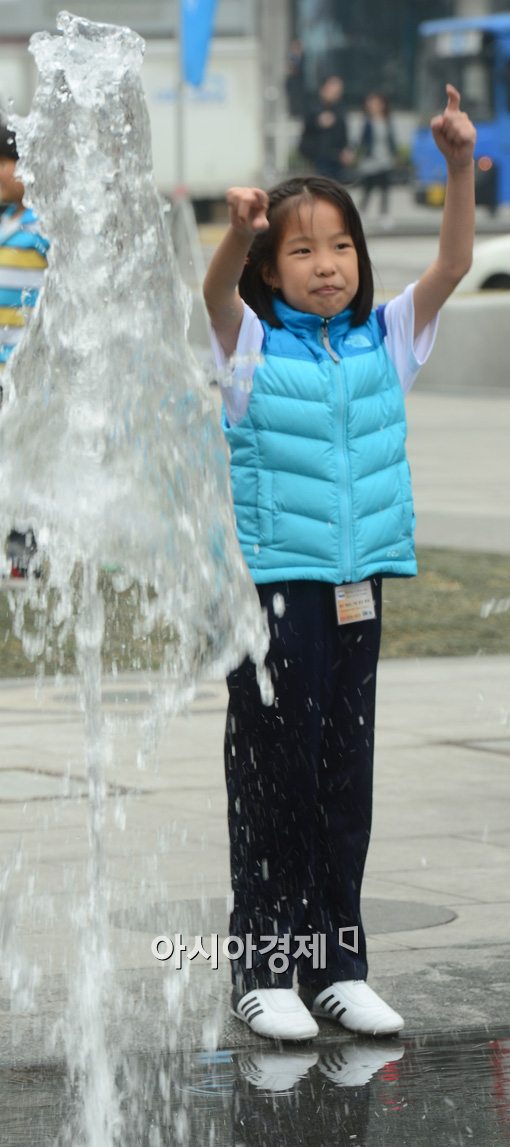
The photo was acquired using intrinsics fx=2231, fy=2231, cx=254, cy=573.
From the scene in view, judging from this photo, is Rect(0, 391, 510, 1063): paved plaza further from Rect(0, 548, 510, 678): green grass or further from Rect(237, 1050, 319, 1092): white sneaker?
Rect(0, 548, 510, 678): green grass

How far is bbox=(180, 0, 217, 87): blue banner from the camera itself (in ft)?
72.4

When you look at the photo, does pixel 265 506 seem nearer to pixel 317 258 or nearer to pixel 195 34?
pixel 317 258

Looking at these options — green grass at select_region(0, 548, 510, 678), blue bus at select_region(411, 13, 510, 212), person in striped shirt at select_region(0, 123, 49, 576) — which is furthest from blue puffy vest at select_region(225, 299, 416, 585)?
blue bus at select_region(411, 13, 510, 212)

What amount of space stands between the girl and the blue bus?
3032cm

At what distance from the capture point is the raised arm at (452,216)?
14.4ft

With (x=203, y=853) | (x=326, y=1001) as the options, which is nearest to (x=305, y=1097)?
(x=326, y=1001)

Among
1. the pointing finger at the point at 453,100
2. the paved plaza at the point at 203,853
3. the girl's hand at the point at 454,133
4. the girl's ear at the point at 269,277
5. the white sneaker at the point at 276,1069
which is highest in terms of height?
the pointing finger at the point at 453,100

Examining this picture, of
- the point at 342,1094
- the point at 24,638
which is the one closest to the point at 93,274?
the point at 342,1094

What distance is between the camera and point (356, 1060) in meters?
4.35

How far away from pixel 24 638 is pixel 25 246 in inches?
69.2

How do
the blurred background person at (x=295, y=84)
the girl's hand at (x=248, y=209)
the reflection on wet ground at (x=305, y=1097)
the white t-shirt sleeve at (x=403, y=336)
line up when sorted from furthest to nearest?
the blurred background person at (x=295, y=84), the white t-shirt sleeve at (x=403, y=336), the girl's hand at (x=248, y=209), the reflection on wet ground at (x=305, y=1097)

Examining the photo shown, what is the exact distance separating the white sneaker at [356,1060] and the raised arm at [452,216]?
1.45 m

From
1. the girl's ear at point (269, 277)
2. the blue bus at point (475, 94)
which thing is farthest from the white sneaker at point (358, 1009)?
the blue bus at point (475, 94)

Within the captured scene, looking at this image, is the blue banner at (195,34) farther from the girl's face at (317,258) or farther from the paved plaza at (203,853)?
the girl's face at (317,258)
